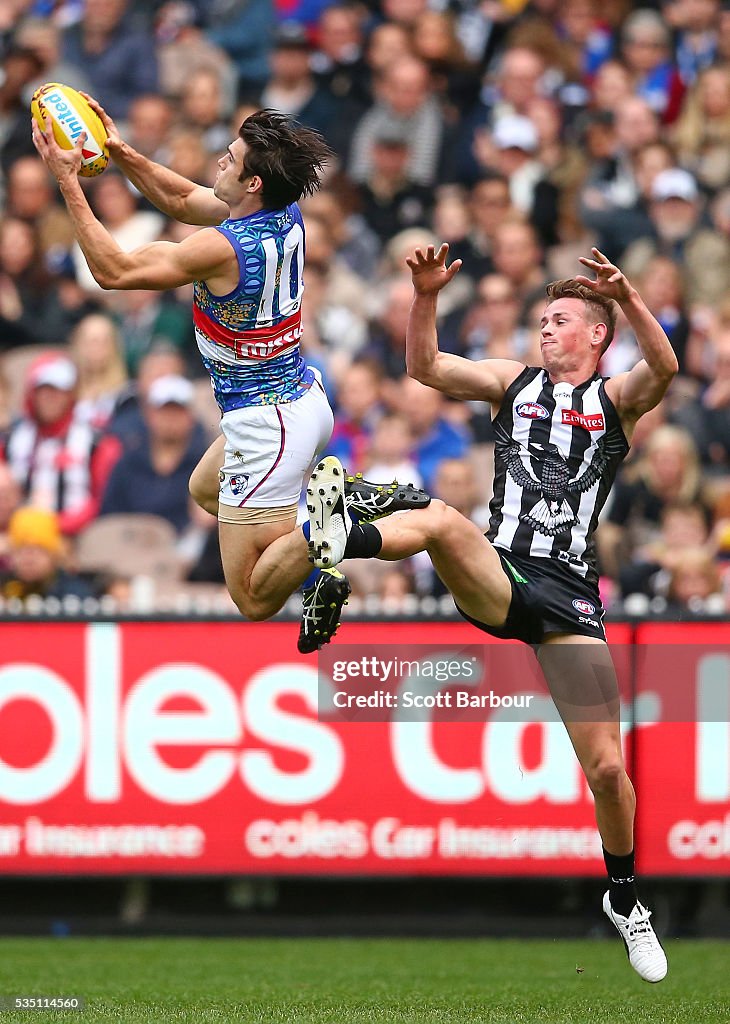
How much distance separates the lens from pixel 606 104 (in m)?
13.2

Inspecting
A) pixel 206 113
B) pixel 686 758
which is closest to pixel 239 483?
pixel 686 758

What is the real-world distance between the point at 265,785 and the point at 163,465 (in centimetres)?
285

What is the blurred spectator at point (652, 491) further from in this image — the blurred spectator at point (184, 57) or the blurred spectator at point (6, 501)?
the blurred spectator at point (184, 57)

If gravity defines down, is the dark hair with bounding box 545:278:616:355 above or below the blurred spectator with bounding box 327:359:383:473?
above

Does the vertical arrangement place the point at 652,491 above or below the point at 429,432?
below

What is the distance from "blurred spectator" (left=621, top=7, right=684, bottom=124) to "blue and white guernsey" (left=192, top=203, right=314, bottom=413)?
705cm

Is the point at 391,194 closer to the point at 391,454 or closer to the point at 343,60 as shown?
the point at 343,60

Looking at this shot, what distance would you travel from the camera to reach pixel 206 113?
1366cm

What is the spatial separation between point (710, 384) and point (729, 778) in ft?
10.9

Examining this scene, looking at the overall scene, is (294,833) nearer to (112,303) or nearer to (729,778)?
(729,778)

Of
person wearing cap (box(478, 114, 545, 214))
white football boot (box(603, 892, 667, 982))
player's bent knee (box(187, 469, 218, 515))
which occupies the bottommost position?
white football boot (box(603, 892, 667, 982))

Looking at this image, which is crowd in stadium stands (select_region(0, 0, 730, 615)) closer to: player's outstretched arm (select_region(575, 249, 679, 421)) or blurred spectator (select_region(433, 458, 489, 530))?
blurred spectator (select_region(433, 458, 489, 530))

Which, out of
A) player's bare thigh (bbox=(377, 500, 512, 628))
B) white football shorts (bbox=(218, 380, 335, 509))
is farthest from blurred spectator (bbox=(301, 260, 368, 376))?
player's bare thigh (bbox=(377, 500, 512, 628))

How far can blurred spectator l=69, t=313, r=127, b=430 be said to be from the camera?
478 inches
